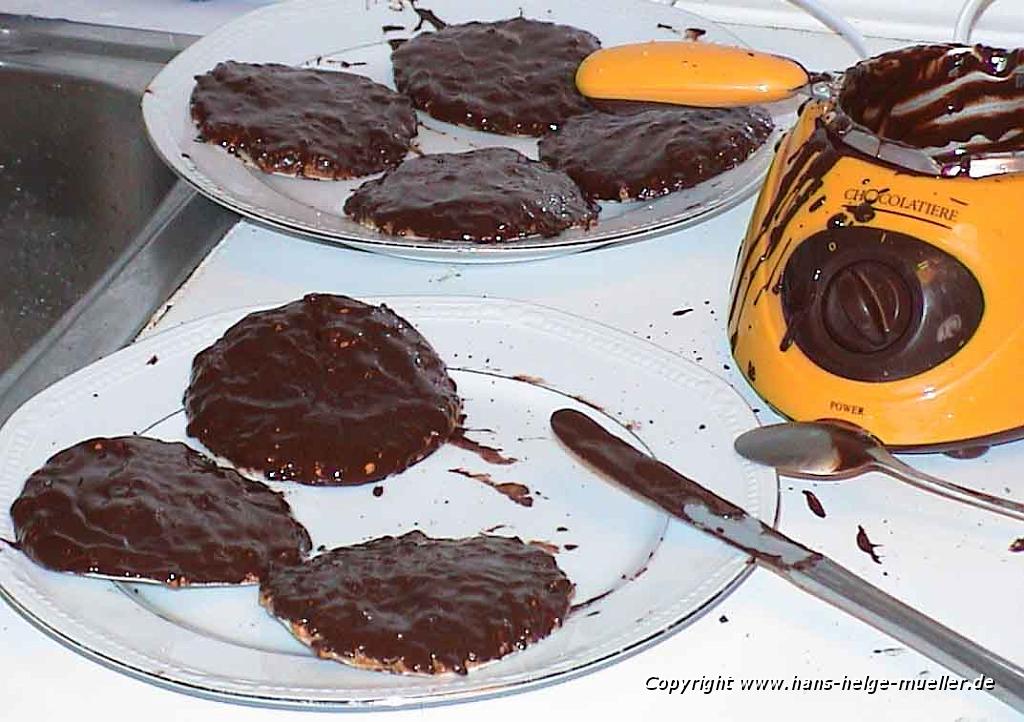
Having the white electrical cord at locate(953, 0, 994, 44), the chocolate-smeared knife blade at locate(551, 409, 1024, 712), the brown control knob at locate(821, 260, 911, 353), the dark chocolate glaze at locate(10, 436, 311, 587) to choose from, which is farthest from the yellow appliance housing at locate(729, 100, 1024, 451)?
the white electrical cord at locate(953, 0, 994, 44)

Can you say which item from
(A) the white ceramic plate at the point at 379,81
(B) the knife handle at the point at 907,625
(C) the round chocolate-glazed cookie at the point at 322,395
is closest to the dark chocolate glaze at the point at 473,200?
(A) the white ceramic plate at the point at 379,81

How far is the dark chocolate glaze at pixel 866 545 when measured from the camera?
87cm

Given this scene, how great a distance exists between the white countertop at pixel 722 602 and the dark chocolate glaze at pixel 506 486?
131mm

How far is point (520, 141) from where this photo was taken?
127 cm

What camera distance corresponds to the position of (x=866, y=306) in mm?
902

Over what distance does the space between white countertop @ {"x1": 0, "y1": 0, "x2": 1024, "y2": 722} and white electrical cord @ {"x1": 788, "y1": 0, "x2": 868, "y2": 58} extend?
0.98ft

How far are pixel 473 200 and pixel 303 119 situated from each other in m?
0.19

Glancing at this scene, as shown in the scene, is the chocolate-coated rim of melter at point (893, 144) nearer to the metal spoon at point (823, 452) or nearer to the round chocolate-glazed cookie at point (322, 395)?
the metal spoon at point (823, 452)

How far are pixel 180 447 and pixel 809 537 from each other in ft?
1.15

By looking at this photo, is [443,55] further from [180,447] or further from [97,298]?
[180,447]

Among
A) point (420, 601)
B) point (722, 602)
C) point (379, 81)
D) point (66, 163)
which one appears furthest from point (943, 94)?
point (66, 163)

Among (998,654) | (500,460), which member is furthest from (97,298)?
(998,654)

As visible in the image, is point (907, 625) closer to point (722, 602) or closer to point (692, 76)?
point (722, 602)

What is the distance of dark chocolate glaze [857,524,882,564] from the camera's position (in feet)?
2.86
